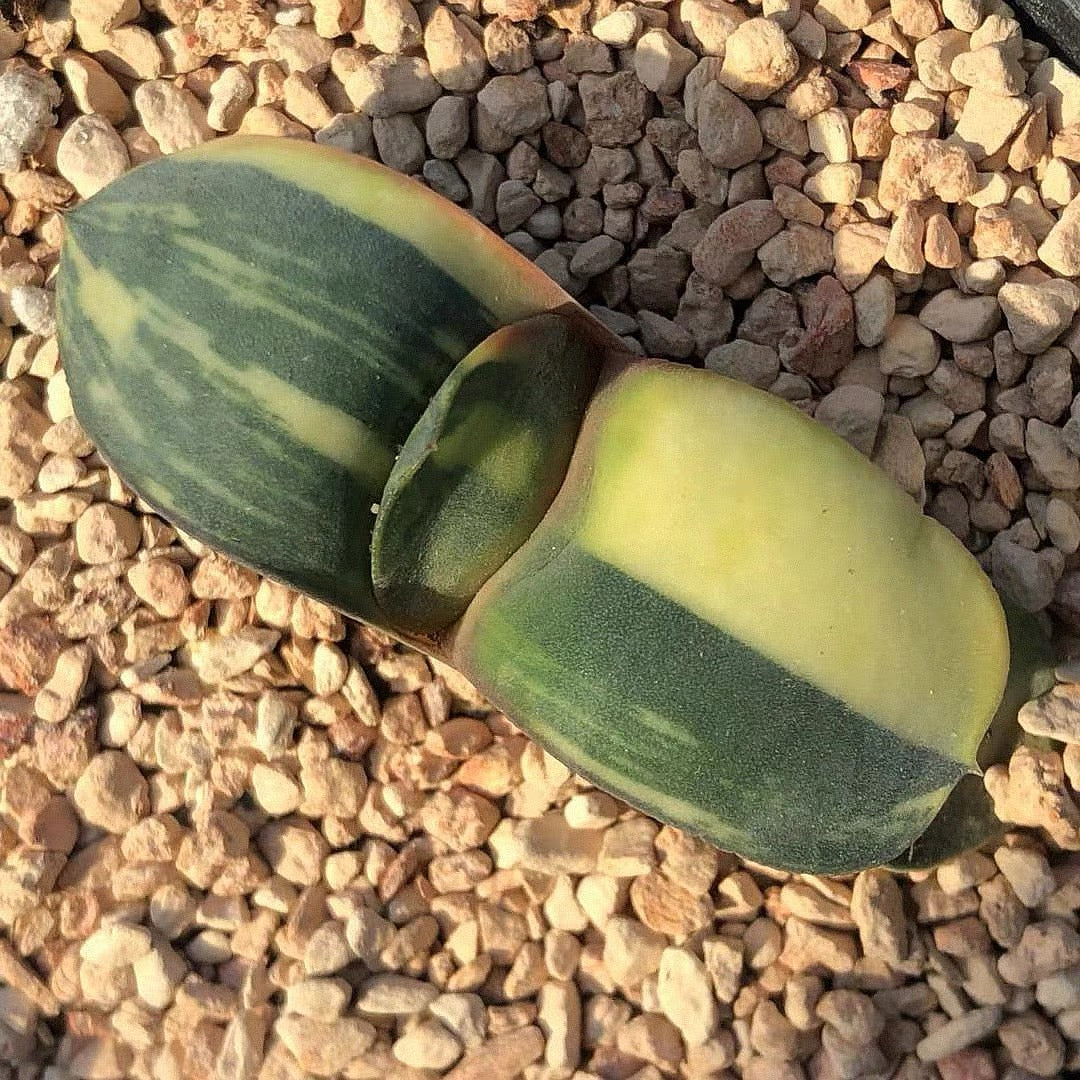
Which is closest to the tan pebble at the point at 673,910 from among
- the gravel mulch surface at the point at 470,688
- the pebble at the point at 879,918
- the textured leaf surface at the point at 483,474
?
the gravel mulch surface at the point at 470,688

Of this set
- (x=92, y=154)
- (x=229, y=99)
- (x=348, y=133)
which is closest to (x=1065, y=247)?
(x=348, y=133)

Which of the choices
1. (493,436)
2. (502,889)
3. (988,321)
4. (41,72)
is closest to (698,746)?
(493,436)

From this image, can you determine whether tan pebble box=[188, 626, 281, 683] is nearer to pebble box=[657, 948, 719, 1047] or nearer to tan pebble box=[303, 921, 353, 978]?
tan pebble box=[303, 921, 353, 978]

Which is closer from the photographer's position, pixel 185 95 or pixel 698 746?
pixel 698 746

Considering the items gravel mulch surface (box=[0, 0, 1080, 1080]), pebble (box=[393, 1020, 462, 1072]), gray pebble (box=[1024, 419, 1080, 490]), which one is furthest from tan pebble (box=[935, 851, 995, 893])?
pebble (box=[393, 1020, 462, 1072])

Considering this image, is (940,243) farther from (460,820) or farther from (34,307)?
(34,307)

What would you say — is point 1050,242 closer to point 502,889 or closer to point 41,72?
point 502,889

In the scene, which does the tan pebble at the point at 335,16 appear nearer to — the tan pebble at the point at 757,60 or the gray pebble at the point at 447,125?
the gray pebble at the point at 447,125
